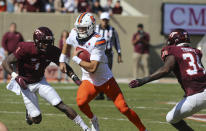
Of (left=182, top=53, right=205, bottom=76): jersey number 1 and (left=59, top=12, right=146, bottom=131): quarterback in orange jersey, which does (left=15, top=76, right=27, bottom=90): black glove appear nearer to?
(left=59, top=12, right=146, bottom=131): quarterback in orange jersey

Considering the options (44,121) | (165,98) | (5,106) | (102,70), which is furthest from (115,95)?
(165,98)

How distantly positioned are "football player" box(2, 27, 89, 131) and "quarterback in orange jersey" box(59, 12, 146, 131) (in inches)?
7.4

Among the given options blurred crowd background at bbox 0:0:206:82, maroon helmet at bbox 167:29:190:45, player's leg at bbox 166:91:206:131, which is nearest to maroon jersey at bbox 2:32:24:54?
blurred crowd background at bbox 0:0:206:82

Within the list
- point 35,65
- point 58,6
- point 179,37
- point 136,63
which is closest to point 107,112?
point 35,65

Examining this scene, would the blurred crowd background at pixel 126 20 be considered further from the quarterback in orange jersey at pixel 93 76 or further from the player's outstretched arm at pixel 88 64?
the player's outstretched arm at pixel 88 64

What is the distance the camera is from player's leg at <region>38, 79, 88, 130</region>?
7578 millimetres

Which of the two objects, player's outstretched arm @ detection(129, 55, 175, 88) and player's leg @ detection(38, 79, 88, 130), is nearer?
player's outstretched arm @ detection(129, 55, 175, 88)

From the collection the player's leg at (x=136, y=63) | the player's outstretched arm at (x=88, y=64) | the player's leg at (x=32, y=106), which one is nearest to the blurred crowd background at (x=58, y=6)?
the player's leg at (x=136, y=63)

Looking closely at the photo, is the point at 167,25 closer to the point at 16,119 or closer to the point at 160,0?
the point at 160,0

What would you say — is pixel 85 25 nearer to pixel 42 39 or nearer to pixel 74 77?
pixel 42 39

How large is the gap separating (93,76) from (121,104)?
577 millimetres

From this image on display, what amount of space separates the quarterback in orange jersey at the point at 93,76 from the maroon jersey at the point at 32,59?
16.6 inches

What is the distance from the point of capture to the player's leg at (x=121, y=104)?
7562 mm

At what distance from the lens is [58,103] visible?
7.62m
